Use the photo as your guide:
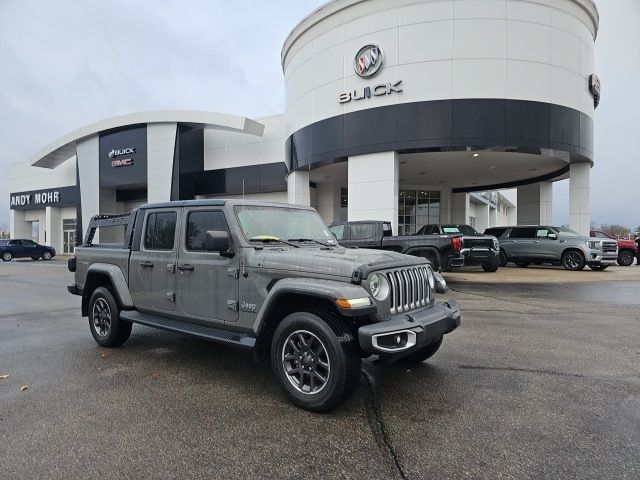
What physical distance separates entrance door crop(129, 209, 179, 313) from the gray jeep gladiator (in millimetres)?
14

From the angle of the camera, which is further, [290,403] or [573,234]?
[573,234]

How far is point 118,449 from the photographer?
302 cm

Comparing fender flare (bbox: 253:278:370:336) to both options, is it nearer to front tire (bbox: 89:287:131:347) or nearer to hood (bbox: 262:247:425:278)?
hood (bbox: 262:247:425:278)

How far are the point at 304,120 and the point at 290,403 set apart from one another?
1943 cm

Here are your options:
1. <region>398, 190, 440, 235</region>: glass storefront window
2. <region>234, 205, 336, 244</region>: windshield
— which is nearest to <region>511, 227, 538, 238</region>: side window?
<region>398, 190, 440, 235</region>: glass storefront window

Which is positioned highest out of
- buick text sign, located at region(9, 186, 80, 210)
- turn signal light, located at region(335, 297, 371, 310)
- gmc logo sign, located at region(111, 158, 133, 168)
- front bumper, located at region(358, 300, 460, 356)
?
gmc logo sign, located at region(111, 158, 133, 168)

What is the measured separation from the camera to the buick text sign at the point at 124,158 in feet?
105

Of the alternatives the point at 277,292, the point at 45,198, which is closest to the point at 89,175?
the point at 45,198

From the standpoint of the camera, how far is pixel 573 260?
694 inches

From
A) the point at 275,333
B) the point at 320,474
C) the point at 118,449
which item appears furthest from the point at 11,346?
the point at 320,474

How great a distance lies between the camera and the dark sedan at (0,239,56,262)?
97.8 ft

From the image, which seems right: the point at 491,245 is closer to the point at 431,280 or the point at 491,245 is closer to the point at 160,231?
the point at 431,280

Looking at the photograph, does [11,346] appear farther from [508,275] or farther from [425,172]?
[425,172]

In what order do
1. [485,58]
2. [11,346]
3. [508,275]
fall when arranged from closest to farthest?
1. [11,346]
2. [508,275]
3. [485,58]
